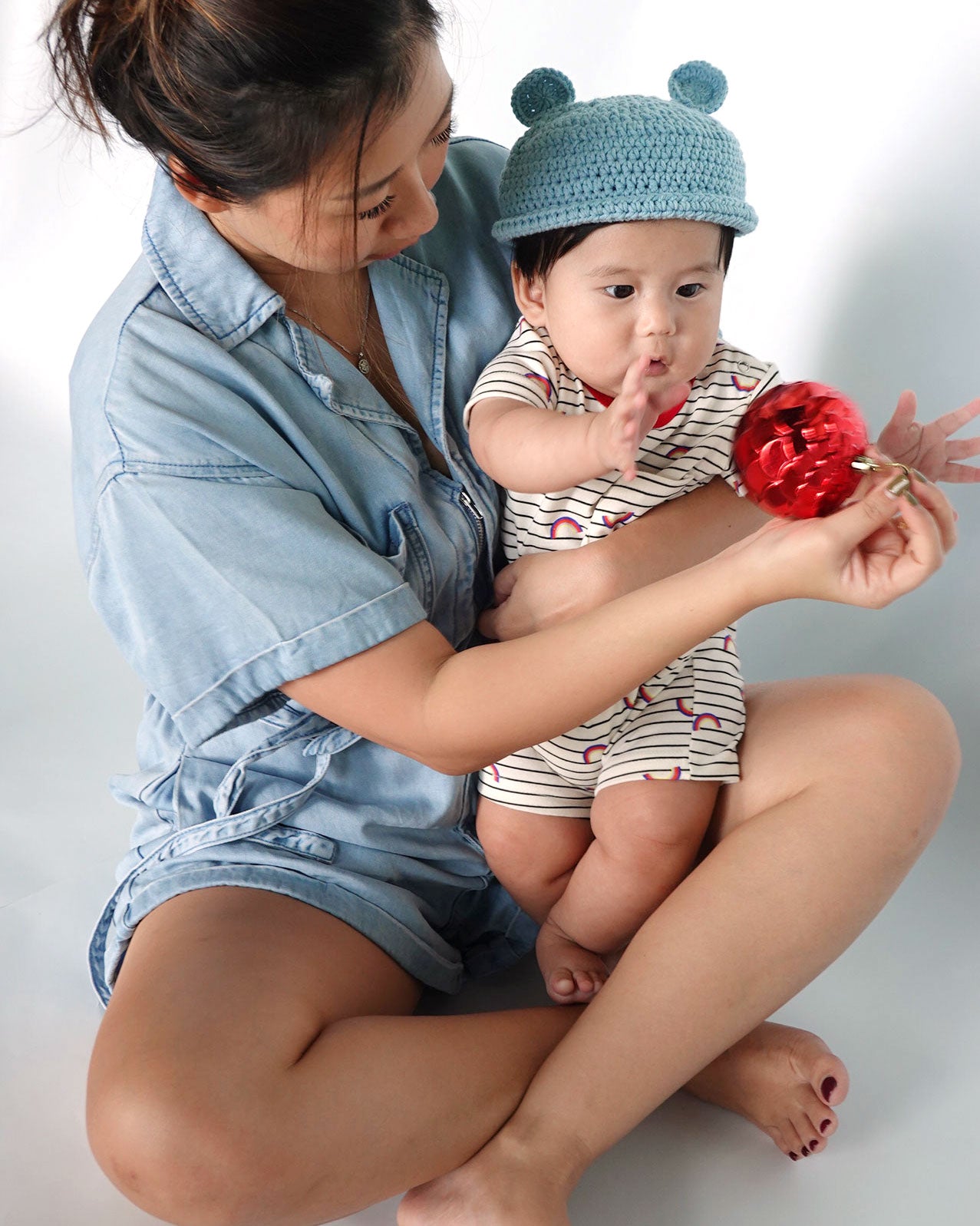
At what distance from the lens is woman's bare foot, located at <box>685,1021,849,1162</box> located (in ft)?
4.15

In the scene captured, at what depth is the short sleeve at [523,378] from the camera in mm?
1314

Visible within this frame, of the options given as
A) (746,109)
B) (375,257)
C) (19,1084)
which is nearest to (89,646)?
(19,1084)

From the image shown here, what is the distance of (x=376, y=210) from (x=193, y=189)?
0.16 m

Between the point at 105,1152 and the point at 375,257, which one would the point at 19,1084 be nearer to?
the point at 105,1152

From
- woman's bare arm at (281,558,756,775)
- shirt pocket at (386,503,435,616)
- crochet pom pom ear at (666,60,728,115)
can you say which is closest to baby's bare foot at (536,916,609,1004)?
woman's bare arm at (281,558,756,775)

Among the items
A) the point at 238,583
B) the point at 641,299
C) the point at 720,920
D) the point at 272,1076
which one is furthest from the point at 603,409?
the point at 272,1076

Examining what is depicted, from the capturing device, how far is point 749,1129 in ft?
4.33

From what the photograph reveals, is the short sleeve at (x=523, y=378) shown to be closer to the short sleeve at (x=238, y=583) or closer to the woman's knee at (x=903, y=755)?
the short sleeve at (x=238, y=583)

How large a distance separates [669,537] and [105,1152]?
734mm

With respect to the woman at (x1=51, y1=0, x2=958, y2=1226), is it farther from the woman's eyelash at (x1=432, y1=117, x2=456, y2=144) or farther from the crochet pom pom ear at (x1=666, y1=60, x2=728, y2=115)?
the crochet pom pom ear at (x1=666, y1=60, x2=728, y2=115)

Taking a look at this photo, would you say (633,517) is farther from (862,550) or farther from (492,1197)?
(492,1197)

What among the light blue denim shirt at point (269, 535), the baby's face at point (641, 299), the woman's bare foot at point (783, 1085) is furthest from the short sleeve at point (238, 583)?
the woman's bare foot at point (783, 1085)

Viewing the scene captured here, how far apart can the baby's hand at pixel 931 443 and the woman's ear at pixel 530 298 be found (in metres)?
0.34

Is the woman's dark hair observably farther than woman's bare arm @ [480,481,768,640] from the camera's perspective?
No
